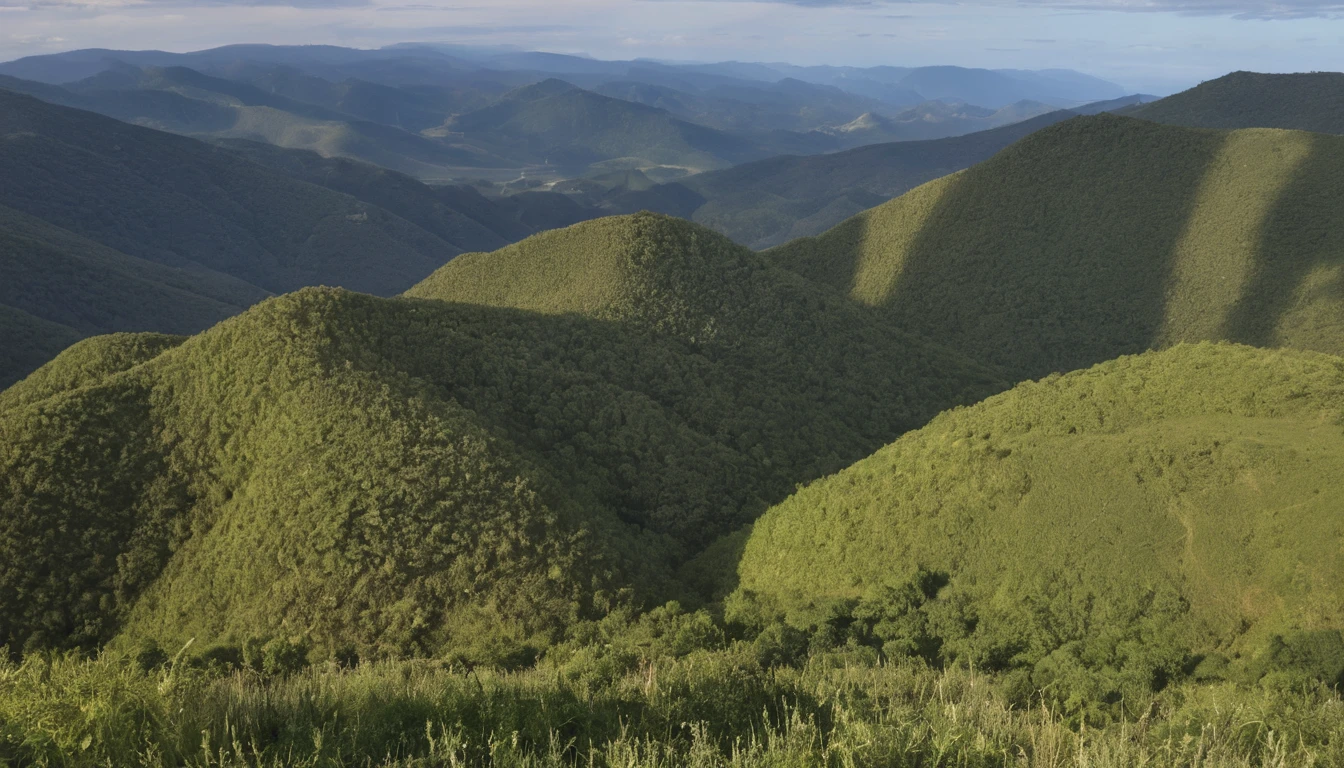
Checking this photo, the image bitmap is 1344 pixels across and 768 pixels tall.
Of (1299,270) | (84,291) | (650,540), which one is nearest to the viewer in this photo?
(650,540)

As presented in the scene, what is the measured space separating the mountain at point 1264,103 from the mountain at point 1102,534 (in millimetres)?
111433

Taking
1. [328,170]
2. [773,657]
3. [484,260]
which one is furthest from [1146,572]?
[328,170]

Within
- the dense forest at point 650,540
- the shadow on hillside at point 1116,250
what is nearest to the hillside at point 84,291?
the dense forest at point 650,540

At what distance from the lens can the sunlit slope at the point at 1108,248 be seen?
6275cm

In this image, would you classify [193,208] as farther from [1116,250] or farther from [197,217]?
[1116,250]

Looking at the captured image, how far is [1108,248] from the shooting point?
68.6 metres

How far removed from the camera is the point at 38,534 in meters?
27.4

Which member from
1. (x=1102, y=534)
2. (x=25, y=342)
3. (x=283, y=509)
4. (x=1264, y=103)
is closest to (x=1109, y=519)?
(x=1102, y=534)

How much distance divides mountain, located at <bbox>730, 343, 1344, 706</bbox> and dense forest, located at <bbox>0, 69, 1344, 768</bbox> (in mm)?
91

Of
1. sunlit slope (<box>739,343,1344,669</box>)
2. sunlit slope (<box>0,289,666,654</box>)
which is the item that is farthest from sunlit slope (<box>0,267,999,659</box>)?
sunlit slope (<box>739,343,1344,669</box>)

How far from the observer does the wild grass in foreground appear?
1095 cm

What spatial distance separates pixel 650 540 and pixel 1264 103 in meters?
127

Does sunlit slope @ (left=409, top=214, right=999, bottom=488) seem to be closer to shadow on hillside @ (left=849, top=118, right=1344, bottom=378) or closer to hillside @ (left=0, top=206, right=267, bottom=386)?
shadow on hillside @ (left=849, top=118, right=1344, bottom=378)

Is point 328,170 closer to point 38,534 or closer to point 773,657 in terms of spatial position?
point 38,534
